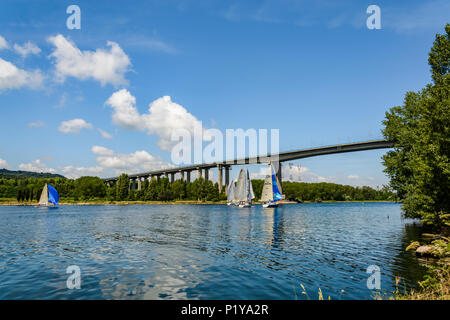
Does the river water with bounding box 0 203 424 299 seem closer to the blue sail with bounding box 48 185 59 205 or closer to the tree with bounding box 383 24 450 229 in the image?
the tree with bounding box 383 24 450 229

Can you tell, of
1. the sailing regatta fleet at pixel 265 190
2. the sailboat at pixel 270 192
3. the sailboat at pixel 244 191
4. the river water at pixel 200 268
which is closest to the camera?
the river water at pixel 200 268

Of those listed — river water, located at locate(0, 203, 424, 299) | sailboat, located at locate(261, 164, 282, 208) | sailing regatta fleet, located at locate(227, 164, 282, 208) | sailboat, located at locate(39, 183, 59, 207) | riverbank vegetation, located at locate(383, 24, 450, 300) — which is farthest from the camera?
sailboat, located at locate(39, 183, 59, 207)

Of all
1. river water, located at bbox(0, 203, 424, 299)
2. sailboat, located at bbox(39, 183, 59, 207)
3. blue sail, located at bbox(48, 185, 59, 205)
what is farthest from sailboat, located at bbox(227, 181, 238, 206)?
river water, located at bbox(0, 203, 424, 299)

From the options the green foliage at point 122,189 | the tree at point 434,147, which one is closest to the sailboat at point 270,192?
the tree at point 434,147

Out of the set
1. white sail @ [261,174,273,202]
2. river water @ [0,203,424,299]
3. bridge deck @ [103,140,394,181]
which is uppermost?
bridge deck @ [103,140,394,181]

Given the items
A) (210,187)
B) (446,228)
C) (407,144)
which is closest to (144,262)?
(446,228)

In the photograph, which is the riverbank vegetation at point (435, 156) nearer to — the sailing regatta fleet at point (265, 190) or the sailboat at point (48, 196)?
the sailing regatta fleet at point (265, 190)

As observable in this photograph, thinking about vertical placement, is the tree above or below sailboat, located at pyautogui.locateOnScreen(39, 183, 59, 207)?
above

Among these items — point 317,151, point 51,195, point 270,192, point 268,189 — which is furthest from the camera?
point 317,151

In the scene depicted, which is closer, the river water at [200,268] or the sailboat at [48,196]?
the river water at [200,268]

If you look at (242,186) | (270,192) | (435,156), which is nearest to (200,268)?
(435,156)

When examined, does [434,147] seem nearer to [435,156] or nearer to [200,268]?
[435,156]

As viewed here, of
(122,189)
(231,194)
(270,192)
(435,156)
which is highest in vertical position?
(435,156)
